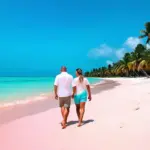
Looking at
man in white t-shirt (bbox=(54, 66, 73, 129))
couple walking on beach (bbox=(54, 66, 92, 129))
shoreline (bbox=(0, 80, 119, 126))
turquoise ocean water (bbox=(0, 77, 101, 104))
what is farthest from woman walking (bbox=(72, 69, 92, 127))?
turquoise ocean water (bbox=(0, 77, 101, 104))

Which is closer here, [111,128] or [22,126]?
[111,128]

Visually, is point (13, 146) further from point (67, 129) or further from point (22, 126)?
point (22, 126)

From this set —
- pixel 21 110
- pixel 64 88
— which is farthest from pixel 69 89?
pixel 21 110

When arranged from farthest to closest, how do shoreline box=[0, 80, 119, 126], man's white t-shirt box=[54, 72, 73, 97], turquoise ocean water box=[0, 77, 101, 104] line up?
1. turquoise ocean water box=[0, 77, 101, 104]
2. shoreline box=[0, 80, 119, 126]
3. man's white t-shirt box=[54, 72, 73, 97]

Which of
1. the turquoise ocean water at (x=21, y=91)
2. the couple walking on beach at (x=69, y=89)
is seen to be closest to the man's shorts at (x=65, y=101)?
the couple walking on beach at (x=69, y=89)

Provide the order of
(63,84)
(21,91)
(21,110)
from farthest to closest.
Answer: (21,91) → (21,110) → (63,84)

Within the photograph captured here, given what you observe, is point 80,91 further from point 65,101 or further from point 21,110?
point 21,110

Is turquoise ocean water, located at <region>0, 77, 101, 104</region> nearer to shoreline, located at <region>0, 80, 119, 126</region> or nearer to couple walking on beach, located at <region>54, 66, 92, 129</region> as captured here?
shoreline, located at <region>0, 80, 119, 126</region>

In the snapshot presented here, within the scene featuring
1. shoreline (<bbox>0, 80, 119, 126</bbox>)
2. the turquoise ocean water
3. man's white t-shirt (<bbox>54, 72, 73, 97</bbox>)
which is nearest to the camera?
man's white t-shirt (<bbox>54, 72, 73, 97</bbox>)

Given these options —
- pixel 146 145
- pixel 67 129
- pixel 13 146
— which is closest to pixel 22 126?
pixel 67 129

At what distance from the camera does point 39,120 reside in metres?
8.80

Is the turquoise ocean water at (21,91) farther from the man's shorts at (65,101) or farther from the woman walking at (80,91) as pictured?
the woman walking at (80,91)

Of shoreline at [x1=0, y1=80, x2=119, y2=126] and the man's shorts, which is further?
shoreline at [x1=0, y1=80, x2=119, y2=126]

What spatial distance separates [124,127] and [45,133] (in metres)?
1.95
